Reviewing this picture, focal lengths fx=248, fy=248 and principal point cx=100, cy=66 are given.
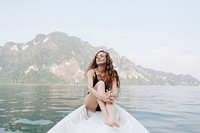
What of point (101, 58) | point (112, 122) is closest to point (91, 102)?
point (101, 58)

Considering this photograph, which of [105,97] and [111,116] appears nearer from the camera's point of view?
[111,116]

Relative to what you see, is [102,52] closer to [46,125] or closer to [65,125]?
[65,125]

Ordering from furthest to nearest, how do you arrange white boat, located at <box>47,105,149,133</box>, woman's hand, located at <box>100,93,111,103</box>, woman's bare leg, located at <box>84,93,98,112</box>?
woman's bare leg, located at <box>84,93,98,112</box>, woman's hand, located at <box>100,93,111,103</box>, white boat, located at <box>47,105,149,133</box>

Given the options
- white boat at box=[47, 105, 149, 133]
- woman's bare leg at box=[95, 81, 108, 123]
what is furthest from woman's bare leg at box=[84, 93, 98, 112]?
white boat at box=[47, 105, 149, 133]

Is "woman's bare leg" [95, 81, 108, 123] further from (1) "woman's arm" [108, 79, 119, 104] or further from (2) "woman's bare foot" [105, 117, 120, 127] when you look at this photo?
(2) "woman's bare foot" [105, 117, 120, 127]

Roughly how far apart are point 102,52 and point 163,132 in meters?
3.75

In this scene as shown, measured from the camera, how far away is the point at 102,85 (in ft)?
15.7

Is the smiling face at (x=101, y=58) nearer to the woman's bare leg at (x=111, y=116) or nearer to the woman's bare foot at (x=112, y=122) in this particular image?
the woman's bare leg at (x=111, y=116)

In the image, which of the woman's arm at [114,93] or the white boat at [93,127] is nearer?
the white boat at [93,127]

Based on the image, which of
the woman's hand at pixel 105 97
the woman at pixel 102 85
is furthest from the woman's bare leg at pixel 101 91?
the woman's hand at pixel 105 97

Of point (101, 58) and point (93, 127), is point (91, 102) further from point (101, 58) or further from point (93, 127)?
point (93, 127)

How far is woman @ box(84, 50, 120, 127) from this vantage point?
4.57 meters

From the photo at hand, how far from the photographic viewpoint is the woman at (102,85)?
15.0ft

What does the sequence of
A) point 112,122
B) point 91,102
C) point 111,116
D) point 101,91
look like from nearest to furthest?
point 112,122
point 111,116
point 101,91
point 91,102
